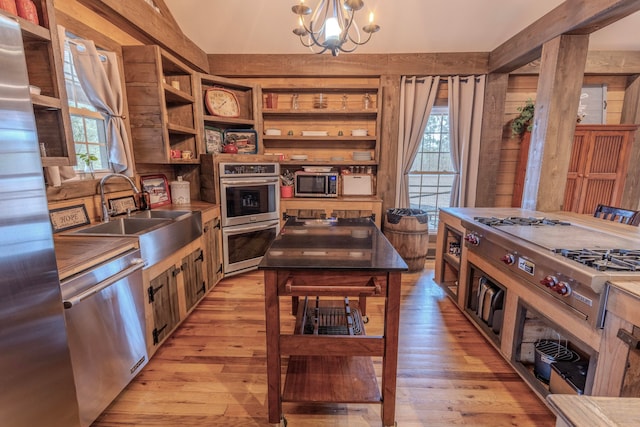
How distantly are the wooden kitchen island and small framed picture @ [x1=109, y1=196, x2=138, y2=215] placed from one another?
5.15 feet

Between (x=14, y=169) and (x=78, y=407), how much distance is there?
1059mm

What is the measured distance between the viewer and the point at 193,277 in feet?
7.98

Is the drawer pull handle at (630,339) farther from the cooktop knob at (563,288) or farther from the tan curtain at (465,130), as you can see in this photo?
the tan curtain at (465,130)

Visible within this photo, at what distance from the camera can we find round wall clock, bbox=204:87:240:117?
126 inches

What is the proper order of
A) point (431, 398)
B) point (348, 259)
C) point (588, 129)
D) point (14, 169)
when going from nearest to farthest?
point (14, 169) → point (348, 259) → point (431, 398) → point (588, 129)

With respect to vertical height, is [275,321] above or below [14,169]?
below

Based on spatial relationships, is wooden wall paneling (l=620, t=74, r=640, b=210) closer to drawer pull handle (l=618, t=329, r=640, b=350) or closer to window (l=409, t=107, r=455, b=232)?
window (l=409, t=107, r=455, b=232)

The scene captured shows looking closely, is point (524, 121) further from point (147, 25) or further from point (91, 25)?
point (91, 25)

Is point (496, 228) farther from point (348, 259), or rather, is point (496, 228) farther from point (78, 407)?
point (78, 407)

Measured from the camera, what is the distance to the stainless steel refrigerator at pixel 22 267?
3.04 feet

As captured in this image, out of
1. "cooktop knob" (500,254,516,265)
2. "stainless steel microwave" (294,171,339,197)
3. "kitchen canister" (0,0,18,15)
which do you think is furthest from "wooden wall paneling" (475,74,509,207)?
"kitchen canister" (0,0,18,15)

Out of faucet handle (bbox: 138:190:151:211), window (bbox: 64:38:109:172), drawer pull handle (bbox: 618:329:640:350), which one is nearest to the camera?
drawer pull handle (bbox: 618:329:640:350)

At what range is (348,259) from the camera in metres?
1.37

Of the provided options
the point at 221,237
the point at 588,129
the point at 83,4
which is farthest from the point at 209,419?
the point at 588,129
